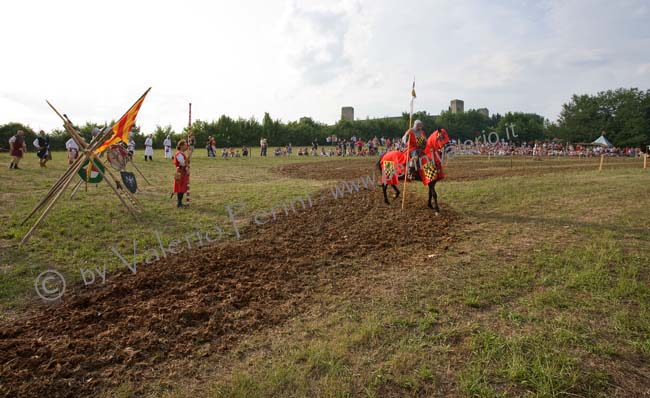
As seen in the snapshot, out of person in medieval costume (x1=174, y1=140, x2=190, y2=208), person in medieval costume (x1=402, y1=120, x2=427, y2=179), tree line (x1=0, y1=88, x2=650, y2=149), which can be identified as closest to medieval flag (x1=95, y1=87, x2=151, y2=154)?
person in medieval costume (x1=174, y1=140, x2=190, y2=208)

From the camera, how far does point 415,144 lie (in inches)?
395

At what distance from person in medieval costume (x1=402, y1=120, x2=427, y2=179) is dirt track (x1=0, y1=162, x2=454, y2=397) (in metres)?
2.30

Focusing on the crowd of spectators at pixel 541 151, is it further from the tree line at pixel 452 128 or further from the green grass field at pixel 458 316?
the green grass field at pixel 458 316

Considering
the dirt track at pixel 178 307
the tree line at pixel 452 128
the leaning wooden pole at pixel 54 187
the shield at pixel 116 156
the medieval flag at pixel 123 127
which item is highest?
the tree line at pixel 452 128

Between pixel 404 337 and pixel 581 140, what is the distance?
2461 inches

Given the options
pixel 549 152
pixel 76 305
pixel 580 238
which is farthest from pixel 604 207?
pixel 549 152

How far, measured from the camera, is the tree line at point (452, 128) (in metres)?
46.9

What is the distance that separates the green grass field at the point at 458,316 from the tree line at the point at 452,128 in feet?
135

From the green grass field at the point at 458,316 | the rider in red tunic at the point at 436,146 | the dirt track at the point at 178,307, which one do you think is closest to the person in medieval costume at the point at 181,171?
the green grass field at the point at 458,316

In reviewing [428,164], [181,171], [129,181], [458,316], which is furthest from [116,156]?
[458,316]

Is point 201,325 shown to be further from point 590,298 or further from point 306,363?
point 590,298

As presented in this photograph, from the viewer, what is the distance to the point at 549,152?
127 feet
